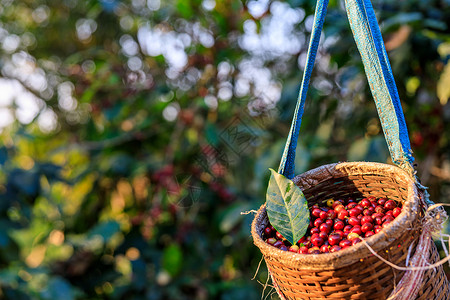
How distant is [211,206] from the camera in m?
1.58

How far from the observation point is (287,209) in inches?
19.5

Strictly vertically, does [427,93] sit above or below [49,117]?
above

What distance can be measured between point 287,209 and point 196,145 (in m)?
1.06

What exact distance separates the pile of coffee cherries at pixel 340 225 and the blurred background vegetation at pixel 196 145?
54 centimetres

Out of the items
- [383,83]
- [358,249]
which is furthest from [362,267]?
[383,83]

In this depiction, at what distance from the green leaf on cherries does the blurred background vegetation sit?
0.58 meters

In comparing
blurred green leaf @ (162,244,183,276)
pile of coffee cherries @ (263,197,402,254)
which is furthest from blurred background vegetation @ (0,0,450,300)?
pile of coffee cherries @ (263,197,402,254)

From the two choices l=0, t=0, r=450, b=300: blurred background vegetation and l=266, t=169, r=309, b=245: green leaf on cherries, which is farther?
l=0, t=0, r=450, b=300: blurred background vegetation

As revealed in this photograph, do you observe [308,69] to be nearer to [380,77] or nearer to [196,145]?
[380,77]

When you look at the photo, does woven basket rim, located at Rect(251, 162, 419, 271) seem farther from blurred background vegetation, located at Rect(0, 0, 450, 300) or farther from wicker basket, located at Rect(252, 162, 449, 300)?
blurred background vegetation, located at Rect(0, 0, 450, 300)

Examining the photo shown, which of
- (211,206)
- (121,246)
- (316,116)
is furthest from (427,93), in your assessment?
(121,246)

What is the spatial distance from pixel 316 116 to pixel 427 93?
342 mm

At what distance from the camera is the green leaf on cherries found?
0.48m

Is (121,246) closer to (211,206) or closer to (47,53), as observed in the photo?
(211,206)
